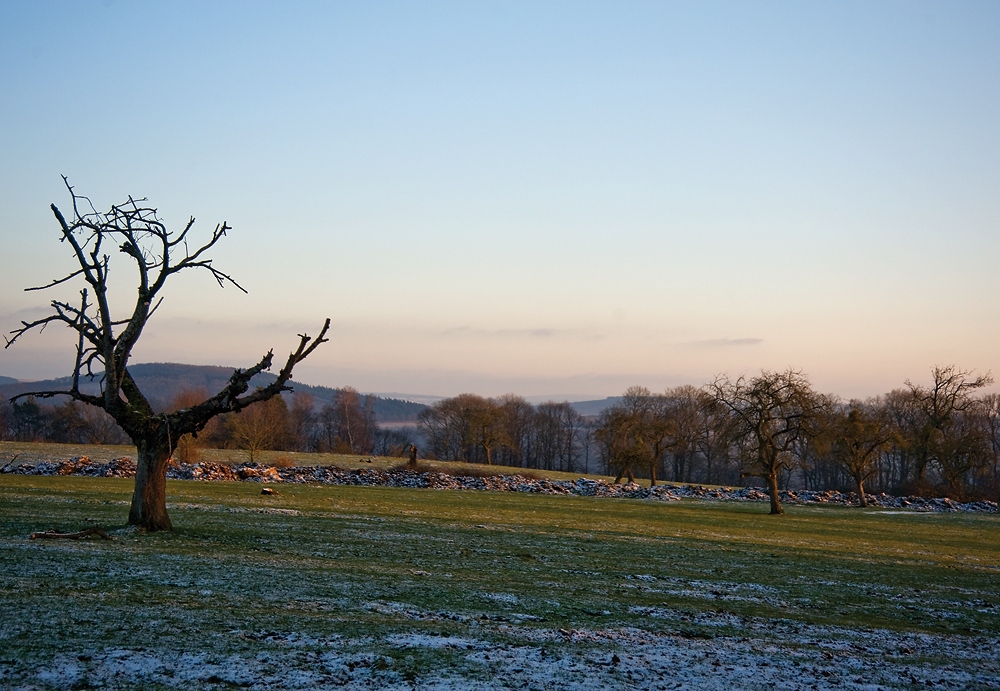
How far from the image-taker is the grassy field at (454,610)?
271 inches

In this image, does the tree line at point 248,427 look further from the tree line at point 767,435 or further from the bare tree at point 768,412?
the bare tree at point 768,412

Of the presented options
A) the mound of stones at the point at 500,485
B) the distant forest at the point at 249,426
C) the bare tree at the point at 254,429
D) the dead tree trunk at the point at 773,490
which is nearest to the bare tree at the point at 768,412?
the dead tree trunk at the point at 773,490

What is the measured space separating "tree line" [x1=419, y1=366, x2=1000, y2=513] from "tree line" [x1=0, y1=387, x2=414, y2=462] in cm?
1454

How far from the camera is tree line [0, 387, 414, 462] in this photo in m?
63.9

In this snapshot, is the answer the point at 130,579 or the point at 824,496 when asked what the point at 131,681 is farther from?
the point at 824,496

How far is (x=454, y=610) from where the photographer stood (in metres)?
9.70

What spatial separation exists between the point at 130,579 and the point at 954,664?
1039 cm

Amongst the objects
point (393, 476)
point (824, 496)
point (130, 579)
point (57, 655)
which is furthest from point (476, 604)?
point (824, 496)

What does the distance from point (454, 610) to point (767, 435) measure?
3018 cm

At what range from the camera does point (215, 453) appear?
6353 centimetres

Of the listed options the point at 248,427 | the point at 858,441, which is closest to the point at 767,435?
the point at 858,441

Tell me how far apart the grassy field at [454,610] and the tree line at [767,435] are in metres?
16.5

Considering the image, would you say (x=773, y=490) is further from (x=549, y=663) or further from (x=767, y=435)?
(x=549, y=663)

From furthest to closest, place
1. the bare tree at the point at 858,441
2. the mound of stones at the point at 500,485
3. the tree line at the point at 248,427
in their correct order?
1. the tree line at the point at 248,427
2. the bare tree at the point at 858,441
3. the mound of stones at the point at 500,485
